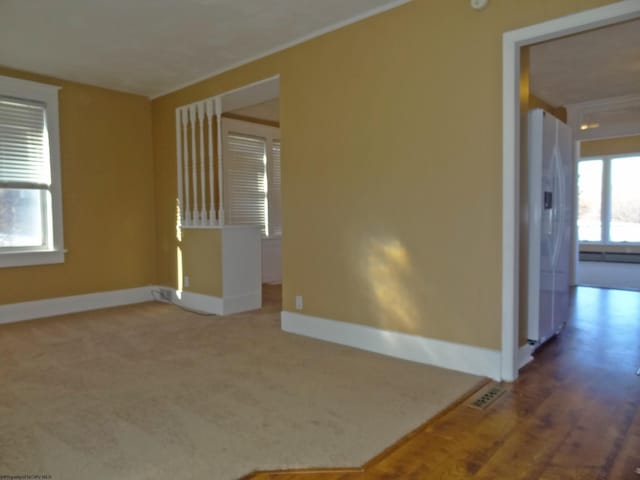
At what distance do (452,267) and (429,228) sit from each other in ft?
1.03

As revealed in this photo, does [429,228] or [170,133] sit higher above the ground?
[170,133]

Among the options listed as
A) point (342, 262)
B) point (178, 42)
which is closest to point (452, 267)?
point (342, 262)

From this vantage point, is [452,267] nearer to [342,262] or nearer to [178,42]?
[342,262]

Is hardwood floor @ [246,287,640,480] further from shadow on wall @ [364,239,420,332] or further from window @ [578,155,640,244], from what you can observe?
window @ [578,155,640,244]

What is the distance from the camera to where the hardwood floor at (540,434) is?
1806 mm

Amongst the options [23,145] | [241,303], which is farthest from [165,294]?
[23,145]

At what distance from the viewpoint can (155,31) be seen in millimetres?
3561

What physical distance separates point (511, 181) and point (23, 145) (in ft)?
15.4

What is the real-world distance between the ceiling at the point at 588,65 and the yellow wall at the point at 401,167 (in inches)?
36.8

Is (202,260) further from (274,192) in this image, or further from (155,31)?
(155,31)

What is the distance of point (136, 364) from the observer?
3.18m

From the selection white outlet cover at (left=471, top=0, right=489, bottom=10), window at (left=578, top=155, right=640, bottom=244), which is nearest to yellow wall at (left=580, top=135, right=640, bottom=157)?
window at (left=578, top=155, right=640, bottom=244)

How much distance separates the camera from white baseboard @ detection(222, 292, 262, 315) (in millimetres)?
4719

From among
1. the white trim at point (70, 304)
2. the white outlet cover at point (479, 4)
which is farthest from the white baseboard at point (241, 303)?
the white outlet cover at point (479, 4)
